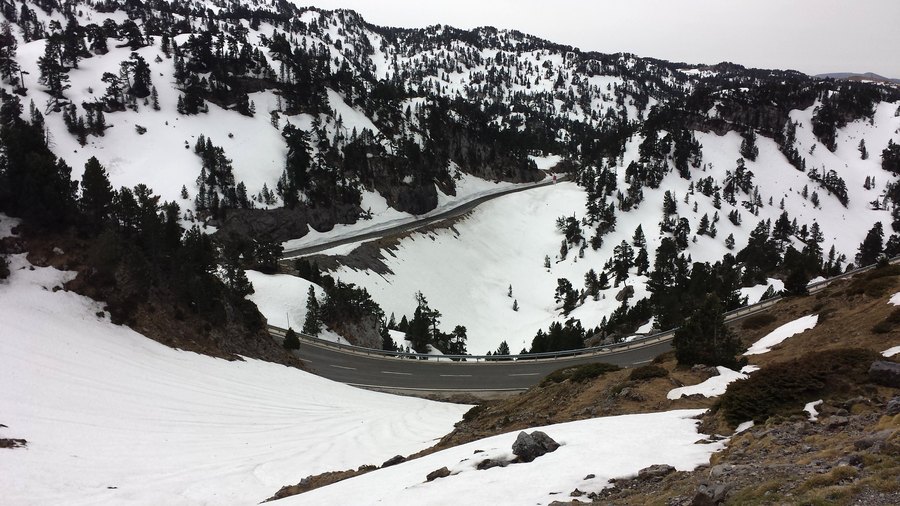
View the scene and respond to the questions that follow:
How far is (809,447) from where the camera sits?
8.31 metres

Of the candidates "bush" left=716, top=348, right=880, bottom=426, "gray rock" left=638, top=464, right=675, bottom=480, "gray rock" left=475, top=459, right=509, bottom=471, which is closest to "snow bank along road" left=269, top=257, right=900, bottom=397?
"gray rock" left=475, top=459, right=509, bottom=471

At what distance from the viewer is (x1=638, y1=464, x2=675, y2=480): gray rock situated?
9242mm

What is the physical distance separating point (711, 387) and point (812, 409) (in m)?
5.96

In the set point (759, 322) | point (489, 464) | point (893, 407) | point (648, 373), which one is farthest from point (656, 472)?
point (759, 322)

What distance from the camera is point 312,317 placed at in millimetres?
52875

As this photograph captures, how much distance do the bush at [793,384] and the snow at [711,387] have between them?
12.6ft

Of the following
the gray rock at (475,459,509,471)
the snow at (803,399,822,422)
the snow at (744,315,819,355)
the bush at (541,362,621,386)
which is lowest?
the snow at (744,315,819,355)

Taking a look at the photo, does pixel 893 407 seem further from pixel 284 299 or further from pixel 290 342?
pixel 284 299

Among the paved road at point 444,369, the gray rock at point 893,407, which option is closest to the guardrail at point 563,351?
the paved road at point 444,369

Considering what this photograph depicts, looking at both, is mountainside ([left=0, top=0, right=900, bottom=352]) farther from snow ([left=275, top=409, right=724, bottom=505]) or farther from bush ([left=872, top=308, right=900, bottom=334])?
snow ([left=275, top=409, right=724, bottom=505])

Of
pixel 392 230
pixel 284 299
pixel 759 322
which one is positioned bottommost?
pixel 759 322

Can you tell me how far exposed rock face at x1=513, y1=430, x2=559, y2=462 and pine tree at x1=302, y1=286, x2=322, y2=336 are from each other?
1734 inches

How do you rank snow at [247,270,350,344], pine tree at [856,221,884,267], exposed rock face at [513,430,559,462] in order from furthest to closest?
1. pine tree at [856,221,884,267]
2. snow at [247,270,350,344]
3. exposed rock face at [513,430,559,462]

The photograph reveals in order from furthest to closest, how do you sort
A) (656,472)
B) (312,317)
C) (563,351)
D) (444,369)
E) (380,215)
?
(380,215) < (312,317) < (444,369) < (563,351) < (656,472)
